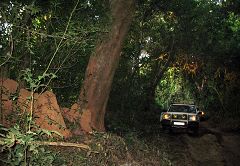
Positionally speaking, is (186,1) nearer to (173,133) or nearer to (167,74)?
(173,133)

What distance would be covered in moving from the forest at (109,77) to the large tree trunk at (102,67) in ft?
0.09

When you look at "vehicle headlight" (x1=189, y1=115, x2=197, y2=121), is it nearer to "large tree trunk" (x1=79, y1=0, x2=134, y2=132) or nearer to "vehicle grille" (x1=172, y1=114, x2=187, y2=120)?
"vehicle grille" (x1=172, y1=114, x2=187, y2=120)

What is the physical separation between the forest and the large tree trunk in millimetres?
27

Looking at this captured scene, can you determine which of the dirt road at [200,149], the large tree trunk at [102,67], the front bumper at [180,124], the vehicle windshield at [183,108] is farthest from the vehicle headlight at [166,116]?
the large tree trunk at [102,67]

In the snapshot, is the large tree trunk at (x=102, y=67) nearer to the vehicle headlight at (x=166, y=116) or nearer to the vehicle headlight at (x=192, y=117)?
the vehicle headlight at (x=166, y=116)

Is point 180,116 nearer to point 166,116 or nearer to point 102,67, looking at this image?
point 166,116

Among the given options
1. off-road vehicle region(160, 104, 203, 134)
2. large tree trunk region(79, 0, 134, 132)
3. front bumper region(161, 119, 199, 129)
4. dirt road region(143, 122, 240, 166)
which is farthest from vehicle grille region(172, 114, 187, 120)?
large tree trunk region(79, 0, 134, 132)

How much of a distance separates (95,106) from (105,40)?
182 centimetres

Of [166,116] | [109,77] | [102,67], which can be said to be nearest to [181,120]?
[166,116]

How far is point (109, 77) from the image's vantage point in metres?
10.1

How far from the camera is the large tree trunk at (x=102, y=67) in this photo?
9.80 meters

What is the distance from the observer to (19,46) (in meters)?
7.26

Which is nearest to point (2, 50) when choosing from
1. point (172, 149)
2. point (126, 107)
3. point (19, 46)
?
point (19, 46)

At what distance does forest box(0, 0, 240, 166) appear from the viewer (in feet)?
20.8
